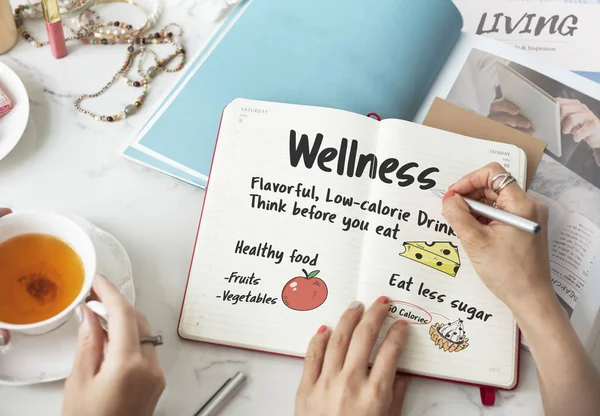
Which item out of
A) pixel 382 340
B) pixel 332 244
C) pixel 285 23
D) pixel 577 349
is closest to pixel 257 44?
pixel 285 23

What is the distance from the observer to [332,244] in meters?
0.66

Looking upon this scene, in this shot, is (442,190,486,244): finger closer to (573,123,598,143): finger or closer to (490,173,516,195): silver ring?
(490,173,516,195): silver ring

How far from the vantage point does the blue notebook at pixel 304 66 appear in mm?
744

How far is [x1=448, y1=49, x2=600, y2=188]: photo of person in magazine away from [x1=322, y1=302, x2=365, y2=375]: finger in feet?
1.09

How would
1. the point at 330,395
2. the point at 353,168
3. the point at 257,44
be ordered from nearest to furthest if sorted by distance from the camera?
the point at 330,395
the point at 353,168
the point at 257,44

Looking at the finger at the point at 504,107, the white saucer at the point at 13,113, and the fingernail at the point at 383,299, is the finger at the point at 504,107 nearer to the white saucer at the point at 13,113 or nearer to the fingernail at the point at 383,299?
the fingernail at the point at 383,299

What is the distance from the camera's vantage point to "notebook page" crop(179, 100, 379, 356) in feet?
2.09

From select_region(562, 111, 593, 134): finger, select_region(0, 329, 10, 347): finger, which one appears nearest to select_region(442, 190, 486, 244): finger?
select_region(562, 111, 593, 134): finger

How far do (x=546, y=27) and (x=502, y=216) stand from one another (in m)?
0.39

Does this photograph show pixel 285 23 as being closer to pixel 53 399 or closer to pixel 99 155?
pixel 99 155

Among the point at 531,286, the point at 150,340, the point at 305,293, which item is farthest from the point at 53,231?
the point at 531,286

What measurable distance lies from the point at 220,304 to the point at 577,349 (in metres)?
0.37

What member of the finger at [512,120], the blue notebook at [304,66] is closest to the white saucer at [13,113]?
the blue notebook at [304,66]

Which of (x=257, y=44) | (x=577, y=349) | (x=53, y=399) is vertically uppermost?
(x=257, y=44)
